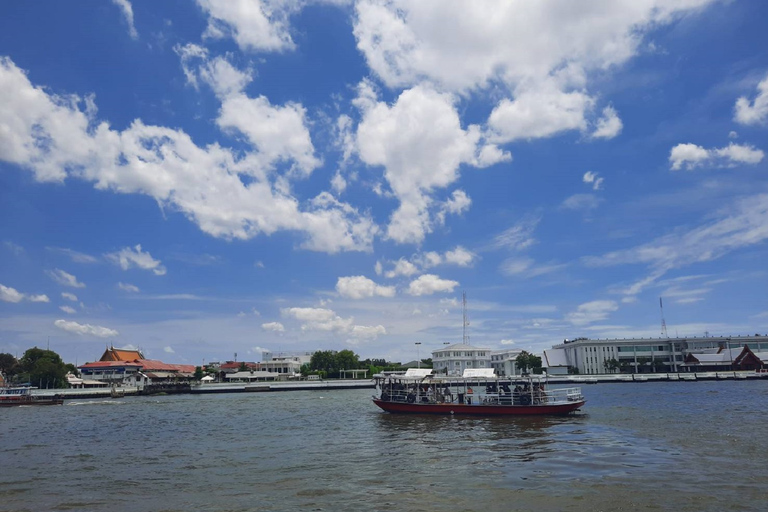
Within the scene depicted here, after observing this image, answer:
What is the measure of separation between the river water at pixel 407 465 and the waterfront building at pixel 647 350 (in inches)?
4119

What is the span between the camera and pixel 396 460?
1142 inches

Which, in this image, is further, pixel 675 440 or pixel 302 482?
pixel 675 440

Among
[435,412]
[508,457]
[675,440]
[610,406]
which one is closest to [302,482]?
[508,457]

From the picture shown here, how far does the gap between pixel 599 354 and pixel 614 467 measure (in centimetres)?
13457

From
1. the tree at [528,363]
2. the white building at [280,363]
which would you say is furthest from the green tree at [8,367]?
the tree at [528,363]

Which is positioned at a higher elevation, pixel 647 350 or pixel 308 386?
pixel 647 350

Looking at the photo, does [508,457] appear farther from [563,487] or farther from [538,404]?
[538,404]

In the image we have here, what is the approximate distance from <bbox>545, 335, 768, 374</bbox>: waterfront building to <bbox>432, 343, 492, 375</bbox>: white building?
94.2 feet

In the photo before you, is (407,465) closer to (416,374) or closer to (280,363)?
(416,374)

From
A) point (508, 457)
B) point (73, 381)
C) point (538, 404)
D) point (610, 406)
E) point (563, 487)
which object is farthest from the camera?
point (73, 381)

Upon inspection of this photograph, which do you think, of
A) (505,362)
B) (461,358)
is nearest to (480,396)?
(461,358)

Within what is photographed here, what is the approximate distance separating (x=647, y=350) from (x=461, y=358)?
2143 inches

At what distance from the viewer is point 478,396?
51.4 m

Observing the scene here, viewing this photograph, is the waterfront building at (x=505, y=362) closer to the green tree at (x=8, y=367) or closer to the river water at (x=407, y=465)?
the river water at (x=407, y=465)
